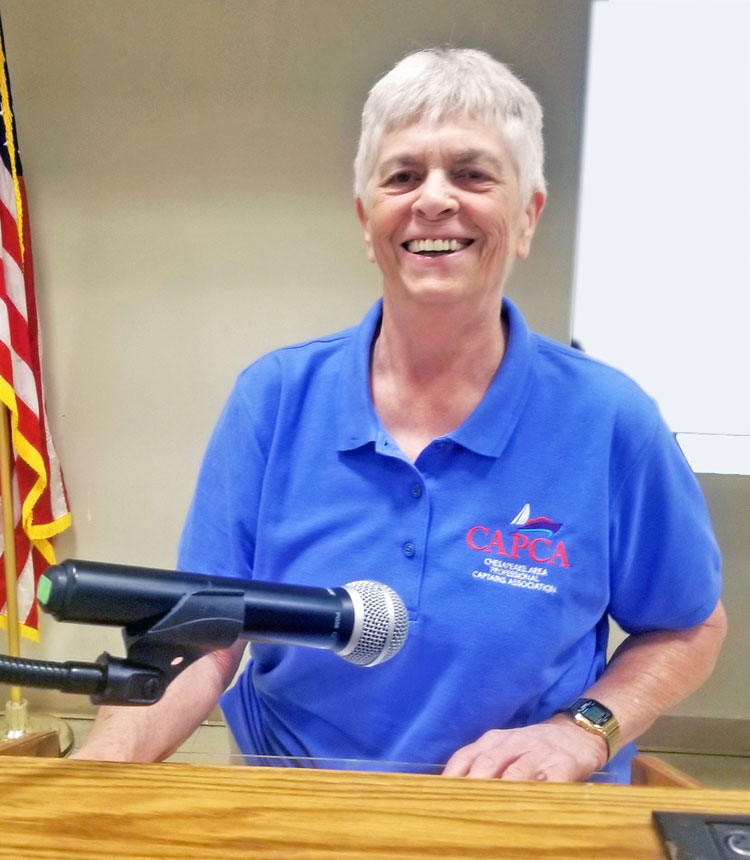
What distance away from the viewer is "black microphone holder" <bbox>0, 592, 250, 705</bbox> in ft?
1.86

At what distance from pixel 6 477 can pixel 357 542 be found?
164cm

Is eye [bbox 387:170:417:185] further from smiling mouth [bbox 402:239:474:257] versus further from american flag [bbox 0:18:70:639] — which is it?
american flag [bbox 0:18:70:639]

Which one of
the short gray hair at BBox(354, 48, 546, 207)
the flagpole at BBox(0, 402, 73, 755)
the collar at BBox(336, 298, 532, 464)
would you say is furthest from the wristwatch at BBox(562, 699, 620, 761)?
the flagpole at BBox(0, 402, 73, 755)

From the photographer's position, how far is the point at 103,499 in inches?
102

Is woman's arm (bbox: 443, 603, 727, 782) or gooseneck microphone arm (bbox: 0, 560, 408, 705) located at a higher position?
gooseneck microphone arm (bbox: 0, 560, 408, 705)

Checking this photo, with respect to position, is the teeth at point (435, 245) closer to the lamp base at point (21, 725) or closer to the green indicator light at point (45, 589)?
the green indicator light at point (45, 589)

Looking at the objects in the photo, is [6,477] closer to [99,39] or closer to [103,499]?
[103,499]

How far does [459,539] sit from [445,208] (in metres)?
0.42

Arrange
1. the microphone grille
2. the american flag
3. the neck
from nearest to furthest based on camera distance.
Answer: the microphone grille
the neck
the american flag

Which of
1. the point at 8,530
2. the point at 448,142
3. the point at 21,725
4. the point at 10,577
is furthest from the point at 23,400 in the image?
the point at 448,142

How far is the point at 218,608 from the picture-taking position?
0.58 m

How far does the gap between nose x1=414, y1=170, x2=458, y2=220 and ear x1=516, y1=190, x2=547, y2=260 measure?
0.14 metres

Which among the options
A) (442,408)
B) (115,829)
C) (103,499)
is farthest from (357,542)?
(103,499)

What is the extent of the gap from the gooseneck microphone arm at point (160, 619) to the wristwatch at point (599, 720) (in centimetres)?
47
